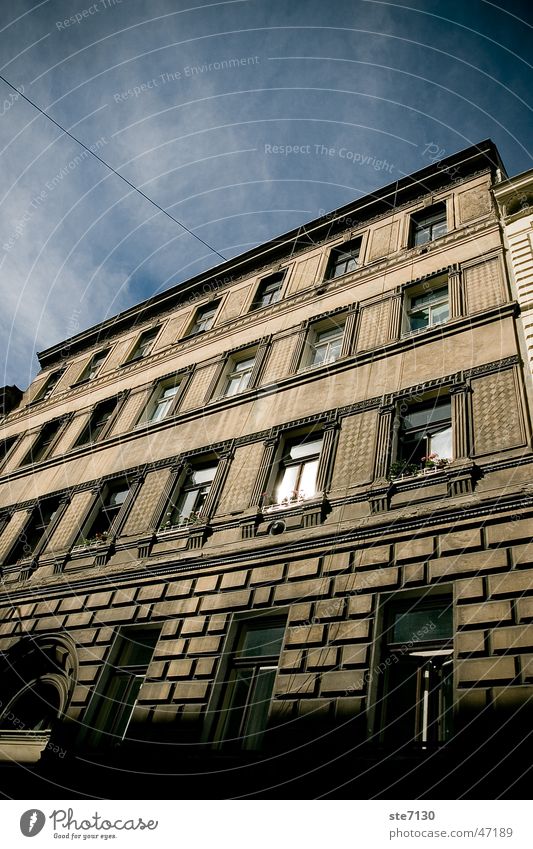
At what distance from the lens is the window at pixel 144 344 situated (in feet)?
75.7

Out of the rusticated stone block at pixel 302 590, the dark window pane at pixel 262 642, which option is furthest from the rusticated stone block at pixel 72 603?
the rusticated stone block at pixel 302 590

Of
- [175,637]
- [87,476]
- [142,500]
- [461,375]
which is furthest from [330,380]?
[87,476]

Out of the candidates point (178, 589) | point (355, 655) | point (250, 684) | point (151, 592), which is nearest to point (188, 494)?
point (151, 592)

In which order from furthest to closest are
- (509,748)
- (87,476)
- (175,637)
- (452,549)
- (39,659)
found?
(87,476) < (39,659) < (175,637) < (452,549) < (509,748)

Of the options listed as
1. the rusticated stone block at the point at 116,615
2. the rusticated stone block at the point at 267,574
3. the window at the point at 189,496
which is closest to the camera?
the rusticated stone block at the point at 267,574

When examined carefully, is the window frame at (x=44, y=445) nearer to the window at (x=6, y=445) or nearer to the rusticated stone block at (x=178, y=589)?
the window at (x=6, y=445)

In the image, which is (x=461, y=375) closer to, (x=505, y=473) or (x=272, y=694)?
(x=505, y=473)

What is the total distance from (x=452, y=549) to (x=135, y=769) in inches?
243

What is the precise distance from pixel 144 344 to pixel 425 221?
1266 cm

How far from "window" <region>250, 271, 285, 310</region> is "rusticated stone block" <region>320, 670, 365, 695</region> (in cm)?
1389

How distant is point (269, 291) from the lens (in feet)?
67.0

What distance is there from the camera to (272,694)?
8.68 metres

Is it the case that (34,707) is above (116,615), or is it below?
below

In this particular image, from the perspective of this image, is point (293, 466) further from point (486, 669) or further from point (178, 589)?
point (486, 669)
